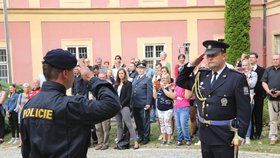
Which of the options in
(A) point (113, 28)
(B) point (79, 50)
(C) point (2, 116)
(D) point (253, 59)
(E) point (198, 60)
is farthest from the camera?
(B) point (79, 50)

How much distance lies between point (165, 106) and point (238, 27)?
348 inches

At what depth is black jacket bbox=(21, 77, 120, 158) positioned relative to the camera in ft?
8.02

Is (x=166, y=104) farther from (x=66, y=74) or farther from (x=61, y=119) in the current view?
(x=61, y=119)

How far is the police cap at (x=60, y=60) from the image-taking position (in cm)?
253

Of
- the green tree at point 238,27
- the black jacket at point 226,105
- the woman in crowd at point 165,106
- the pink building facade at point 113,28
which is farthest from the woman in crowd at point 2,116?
the green tree at point 238,27

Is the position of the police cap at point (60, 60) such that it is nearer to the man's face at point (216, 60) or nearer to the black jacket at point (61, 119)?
the black jacket at point (61, 119)

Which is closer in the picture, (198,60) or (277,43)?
(198,60)

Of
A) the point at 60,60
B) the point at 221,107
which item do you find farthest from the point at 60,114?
the point at 221,107

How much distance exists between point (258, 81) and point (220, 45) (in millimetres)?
4326

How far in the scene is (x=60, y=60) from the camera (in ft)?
8.32

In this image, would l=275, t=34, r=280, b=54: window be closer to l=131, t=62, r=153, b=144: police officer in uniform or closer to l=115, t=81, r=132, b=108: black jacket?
l=131, t=62, r=153, b=144: police officer in uniform

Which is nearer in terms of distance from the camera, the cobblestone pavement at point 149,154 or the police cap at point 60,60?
the police cap at point 60,60

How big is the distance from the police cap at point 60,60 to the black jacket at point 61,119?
0.13 meters

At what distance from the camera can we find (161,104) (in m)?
8.52
